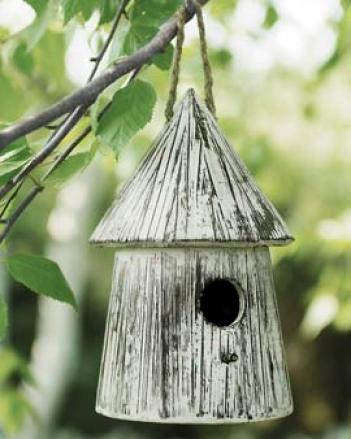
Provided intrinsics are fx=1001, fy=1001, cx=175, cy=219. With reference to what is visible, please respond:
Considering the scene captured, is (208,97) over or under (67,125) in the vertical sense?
over

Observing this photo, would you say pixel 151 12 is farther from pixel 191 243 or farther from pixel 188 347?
pixel 188 347

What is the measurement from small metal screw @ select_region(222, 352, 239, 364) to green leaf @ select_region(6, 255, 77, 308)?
0.29 meters

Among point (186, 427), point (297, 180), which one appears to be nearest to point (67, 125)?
point (297, 180)

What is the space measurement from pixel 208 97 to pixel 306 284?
992 centimetres

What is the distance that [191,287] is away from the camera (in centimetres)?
177

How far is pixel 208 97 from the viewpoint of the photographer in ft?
6.28

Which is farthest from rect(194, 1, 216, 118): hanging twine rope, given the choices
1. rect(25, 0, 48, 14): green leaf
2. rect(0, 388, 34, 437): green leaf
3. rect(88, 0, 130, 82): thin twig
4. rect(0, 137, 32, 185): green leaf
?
rect(0, 388, 34, 437): green leaf

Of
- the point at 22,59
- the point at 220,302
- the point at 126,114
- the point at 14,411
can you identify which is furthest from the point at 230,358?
the point at 14,411

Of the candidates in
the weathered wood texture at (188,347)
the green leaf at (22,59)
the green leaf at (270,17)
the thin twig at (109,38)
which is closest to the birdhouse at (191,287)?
the weathered wood texture at (188,347)

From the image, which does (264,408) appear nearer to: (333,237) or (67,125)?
(67,125)

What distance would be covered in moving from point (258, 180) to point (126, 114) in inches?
193

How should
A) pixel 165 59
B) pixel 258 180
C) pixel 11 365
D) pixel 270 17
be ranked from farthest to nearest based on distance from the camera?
pixel 258 180 → pixel 11 365 → pixel 270 17 → pixel 165 59

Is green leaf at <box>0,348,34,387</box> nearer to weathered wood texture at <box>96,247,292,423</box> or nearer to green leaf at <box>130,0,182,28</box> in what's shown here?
weathered wood texture at <box>96,247,292,423</box>

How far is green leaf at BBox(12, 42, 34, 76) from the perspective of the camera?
2500 mm
